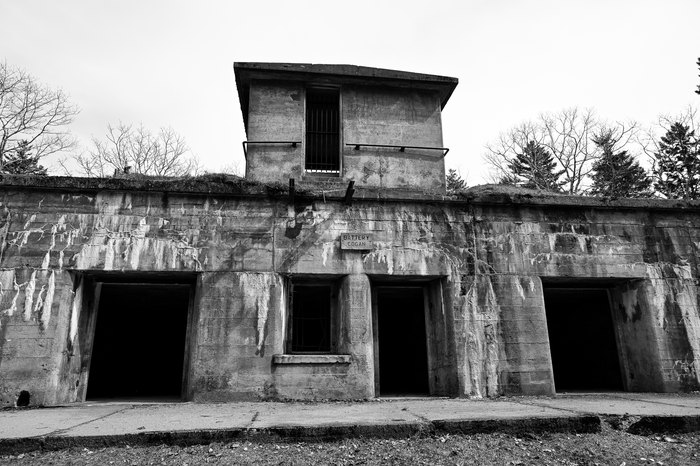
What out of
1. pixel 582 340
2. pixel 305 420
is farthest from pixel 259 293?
pixel 582 340

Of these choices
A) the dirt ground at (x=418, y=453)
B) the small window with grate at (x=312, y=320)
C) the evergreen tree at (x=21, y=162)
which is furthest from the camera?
the evergreen tree at (x=21, y=162)

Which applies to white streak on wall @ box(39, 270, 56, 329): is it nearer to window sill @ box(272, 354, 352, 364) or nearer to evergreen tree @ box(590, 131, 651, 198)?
window sill @ box(272, 354, 352, 364)

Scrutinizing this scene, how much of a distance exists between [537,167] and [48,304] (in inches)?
1119

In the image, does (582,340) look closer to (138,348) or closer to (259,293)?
(259,293)

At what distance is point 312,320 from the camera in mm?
9156

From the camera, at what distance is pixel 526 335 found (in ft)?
28.6

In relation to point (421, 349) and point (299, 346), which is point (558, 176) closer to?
point (421, 349)

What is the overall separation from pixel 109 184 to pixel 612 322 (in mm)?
10263

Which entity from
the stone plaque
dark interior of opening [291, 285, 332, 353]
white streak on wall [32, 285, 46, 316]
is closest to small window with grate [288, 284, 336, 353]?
dark interior of opening [291, 285, 332, 353]

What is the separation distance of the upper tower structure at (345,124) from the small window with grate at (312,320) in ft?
8.89

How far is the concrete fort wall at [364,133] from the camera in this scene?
10.8 metres

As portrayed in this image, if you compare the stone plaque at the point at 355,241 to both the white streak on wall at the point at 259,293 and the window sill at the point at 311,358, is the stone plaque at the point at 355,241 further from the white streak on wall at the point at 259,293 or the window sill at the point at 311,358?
the window sill at the point at 311,358

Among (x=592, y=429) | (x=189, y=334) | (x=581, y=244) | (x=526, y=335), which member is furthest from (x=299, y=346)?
(x=581, y=244)

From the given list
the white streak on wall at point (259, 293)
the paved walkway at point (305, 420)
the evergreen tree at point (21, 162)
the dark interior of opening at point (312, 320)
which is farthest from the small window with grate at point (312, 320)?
the evergreen tree at point (21, 162)
